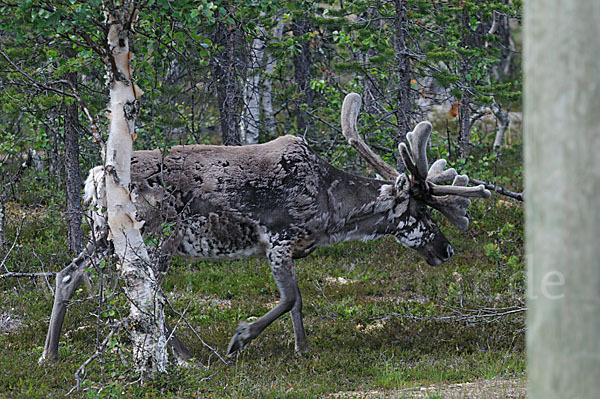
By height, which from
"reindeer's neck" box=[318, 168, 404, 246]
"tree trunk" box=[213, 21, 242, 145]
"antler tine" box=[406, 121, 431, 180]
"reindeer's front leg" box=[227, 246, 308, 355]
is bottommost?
"reindeer's front leg" box=[227, 246, 308, 355]

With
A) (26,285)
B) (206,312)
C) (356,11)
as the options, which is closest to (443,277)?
(206,312)

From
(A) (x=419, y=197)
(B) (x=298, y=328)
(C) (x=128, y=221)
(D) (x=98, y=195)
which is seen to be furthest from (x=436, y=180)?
(C) (x=128, y=221)

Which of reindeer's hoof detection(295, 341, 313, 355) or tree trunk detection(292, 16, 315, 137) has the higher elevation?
tree trunk detection(292, 16, 315, 137)

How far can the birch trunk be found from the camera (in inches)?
238

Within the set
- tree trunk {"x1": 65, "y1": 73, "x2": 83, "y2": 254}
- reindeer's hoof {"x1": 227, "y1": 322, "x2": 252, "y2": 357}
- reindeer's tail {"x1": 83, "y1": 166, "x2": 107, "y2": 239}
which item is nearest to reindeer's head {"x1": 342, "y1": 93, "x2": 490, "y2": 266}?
reindeer's hoof {"x1": 227, "y1": 322, "x2": 252, "y2": 357}

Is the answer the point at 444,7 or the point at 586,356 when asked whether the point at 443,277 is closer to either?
the point at 444,7

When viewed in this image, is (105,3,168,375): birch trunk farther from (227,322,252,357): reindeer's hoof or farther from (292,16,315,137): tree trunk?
(292,16,315,137): tree trunk

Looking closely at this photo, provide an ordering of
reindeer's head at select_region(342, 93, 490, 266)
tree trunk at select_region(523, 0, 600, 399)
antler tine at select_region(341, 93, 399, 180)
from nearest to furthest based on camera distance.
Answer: tree trunk at select_region(523, 0, 600, 399) → reindeer's head at select_region(342, 93, 490, 266) → antler tine at select_region(341, 93, 399, 180)

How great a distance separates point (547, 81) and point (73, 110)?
9269 millimetres

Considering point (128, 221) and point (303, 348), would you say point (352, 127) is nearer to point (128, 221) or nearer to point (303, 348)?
point (303, 348)

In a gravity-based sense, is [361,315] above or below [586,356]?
below

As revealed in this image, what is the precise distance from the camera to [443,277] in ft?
34.9

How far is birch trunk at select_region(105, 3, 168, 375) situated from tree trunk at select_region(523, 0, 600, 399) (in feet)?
14.4

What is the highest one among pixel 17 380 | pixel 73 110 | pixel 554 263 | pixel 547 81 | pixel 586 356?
pixel 73 110
